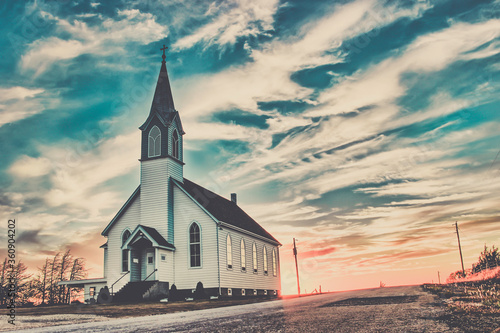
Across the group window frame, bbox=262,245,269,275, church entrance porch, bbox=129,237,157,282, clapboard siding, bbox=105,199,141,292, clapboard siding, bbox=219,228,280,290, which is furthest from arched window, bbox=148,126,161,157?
window frame, bbox=262,245,269,275

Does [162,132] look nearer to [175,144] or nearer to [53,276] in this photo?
[175,144]

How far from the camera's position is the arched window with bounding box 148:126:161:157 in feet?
103

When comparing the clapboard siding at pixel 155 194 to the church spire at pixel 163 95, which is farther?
the church spire at pixel 163 95

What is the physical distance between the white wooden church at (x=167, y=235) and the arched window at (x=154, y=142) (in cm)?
8

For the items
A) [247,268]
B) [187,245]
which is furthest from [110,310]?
[247,268]

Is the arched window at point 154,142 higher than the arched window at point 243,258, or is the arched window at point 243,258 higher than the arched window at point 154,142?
the arched window at point 154,142

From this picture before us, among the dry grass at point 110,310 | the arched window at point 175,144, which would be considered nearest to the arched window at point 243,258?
the arched window at point 175,144

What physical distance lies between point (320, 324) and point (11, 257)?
10.5 m

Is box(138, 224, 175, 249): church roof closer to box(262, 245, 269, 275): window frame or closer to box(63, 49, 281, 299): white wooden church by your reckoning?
box(63, 49, 281, 299): white wooden church

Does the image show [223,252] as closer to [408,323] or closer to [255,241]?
[255,241]

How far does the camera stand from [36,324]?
1043 centimetres

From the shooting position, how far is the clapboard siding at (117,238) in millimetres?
31234

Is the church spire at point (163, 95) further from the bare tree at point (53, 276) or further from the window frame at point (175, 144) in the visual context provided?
the bare tree at point (53, 276)

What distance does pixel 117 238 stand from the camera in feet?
105
